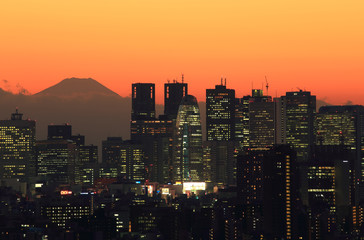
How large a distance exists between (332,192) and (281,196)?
3056 cm

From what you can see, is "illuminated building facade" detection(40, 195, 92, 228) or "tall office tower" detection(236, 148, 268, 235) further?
"illuminated building facade" detection(40, 195, 92, 228)

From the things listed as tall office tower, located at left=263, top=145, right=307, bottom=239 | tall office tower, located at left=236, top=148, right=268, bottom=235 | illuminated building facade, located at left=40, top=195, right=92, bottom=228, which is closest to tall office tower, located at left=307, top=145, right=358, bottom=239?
tall office tower, located at left=263, top=145, right=307, bottom=239

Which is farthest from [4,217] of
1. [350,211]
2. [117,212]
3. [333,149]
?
[333,149]

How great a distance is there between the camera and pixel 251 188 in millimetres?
152375

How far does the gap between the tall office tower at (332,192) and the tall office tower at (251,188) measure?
539 cm

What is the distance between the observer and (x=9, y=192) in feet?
611

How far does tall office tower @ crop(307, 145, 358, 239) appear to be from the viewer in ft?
444

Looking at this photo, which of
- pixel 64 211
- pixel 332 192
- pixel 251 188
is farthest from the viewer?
pixel 332 192

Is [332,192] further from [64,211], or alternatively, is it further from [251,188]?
[64,211]

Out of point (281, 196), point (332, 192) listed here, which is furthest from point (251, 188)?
point (281, 196)

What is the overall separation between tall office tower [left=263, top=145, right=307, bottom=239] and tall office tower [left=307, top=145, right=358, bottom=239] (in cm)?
400

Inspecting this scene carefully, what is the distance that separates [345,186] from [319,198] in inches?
243

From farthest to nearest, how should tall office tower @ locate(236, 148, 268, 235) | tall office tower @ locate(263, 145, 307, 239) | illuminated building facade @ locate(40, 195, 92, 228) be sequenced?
illuminated building facade @ locate(40, 195, 92, 228) → tall office tower @ locate(236, 148, 268, 235) → tall office tower @ locate(263, 145, 307, 239)

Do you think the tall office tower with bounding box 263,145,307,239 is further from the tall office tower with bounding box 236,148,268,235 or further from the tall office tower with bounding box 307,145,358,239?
the tall office tower with bounding box 307,145,358,239
